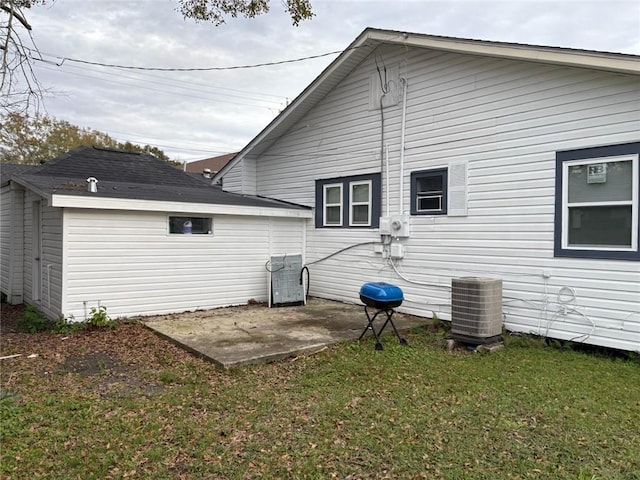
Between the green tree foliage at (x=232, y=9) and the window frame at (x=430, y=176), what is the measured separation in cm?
316

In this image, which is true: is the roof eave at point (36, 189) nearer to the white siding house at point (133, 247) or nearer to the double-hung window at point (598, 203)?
the white siding house at point (133, 247)

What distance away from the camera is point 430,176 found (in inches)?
301

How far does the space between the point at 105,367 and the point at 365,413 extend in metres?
3.22

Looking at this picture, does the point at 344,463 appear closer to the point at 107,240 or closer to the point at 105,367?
the point at 105,367

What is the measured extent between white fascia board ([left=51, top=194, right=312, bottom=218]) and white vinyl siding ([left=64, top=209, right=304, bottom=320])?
0.23 meters

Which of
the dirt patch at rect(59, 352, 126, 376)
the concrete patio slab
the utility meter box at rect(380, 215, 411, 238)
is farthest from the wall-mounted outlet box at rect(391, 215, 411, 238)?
the dirt patch at rect(59, 352, 126, 376)

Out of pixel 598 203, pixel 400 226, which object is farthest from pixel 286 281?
pixel 598 203

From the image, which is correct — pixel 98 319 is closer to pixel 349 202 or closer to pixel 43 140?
pixel 349 202

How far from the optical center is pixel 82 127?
3428 cm

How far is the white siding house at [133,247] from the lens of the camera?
7074 millimetres

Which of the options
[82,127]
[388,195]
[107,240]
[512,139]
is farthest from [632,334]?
[82,127]

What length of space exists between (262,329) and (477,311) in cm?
317

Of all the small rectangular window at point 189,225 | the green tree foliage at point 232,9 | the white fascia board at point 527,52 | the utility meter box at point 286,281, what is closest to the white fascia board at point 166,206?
the small rectangular window at point 189,225

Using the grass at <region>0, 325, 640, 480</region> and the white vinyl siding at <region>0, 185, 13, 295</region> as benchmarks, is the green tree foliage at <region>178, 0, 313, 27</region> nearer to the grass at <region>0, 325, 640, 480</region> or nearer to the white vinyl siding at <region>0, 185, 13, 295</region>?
the grass at <region>0, 325, 640, 480</region>
